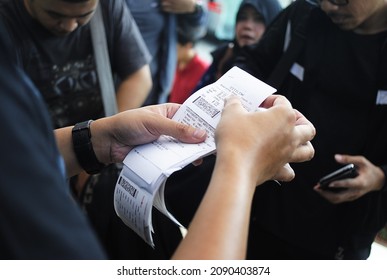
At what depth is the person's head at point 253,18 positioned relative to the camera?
1778 millimetres

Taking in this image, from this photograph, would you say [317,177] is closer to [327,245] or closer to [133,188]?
[327,245]

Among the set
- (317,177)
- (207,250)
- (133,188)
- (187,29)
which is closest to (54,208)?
(207,250)

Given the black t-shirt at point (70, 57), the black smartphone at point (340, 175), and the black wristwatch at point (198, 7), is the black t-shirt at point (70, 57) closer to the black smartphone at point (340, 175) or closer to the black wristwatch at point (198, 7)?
the black wristwatch at point (198, 7)

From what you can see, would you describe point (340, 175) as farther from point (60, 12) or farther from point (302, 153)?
point (60, 12)

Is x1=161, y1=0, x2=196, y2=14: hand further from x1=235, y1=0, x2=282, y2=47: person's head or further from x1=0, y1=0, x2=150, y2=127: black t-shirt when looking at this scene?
x1=0, y1=0, x2=150, y2=127: black t-shirt

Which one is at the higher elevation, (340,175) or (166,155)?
(166,155)

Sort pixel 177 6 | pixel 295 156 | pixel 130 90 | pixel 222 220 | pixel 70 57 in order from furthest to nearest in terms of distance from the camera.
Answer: pixel 177 6 → pixel 130 90 → pixel 70 57 → pixel 295 156 → pixel 222 220

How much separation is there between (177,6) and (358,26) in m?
0.98

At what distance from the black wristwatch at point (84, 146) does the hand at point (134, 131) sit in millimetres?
13

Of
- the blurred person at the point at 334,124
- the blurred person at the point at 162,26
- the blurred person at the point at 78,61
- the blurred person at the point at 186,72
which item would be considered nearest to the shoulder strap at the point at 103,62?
the blurred person at the point at 78,61

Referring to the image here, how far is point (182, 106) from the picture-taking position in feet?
2.85

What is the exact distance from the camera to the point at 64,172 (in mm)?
566

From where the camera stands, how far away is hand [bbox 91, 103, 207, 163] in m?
0.81

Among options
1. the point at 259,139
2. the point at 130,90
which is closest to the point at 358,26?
the point at 259,139
